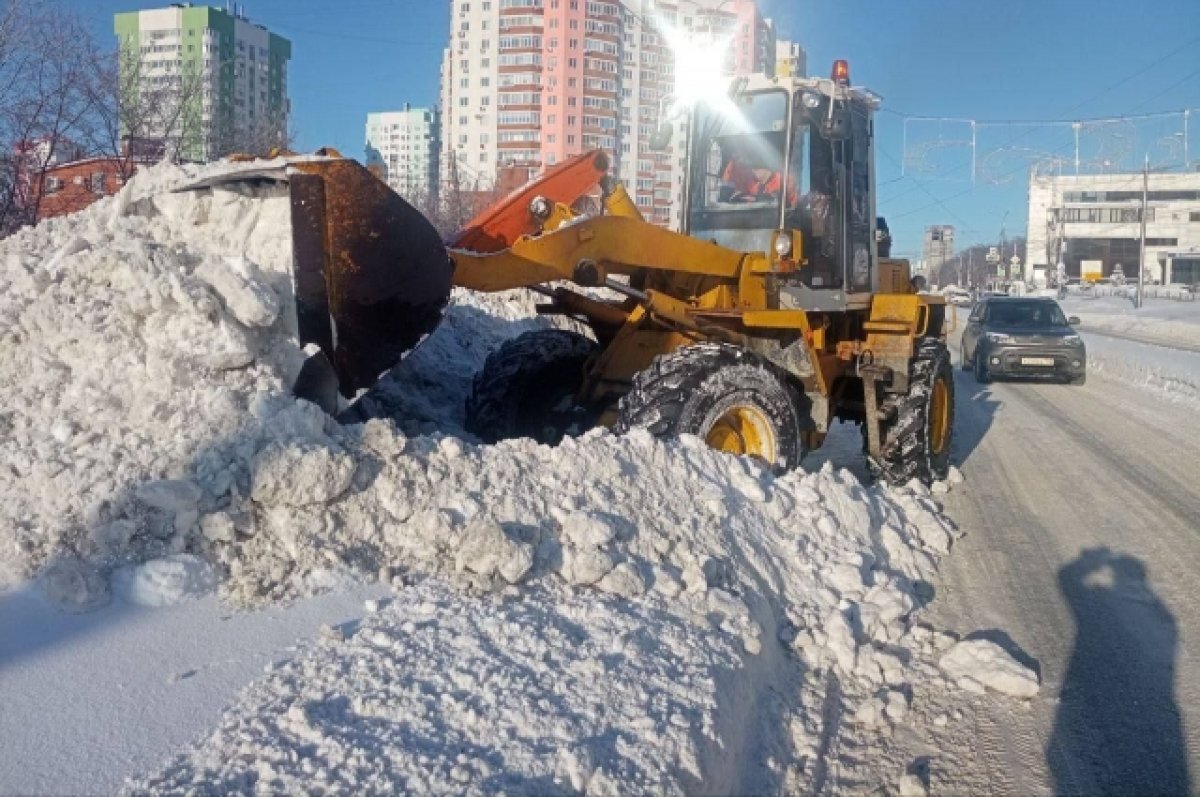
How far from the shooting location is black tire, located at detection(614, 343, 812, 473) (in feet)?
19.1

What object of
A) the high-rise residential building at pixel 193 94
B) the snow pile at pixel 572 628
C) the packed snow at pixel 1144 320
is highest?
the high-rise residential building at pixel 193 94

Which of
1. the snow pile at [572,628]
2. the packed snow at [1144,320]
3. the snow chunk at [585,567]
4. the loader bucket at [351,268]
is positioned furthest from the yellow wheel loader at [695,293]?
the packed snow at [1144,320]

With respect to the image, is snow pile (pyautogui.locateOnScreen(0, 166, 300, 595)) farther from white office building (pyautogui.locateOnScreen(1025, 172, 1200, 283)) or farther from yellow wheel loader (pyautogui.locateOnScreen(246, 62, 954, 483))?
white office building (pyautogui.locateOnScreen(1025, 172, 1200, 283))

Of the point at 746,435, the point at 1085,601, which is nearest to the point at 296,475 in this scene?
the point at 746,435

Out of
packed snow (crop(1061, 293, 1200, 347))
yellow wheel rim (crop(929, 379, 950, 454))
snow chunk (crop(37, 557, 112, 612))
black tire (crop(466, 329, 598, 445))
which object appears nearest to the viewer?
snow chunk (crop(37, 557, 112, 612))

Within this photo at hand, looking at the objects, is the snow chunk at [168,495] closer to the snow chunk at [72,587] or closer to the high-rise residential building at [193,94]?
the snow chunk at [72,587]

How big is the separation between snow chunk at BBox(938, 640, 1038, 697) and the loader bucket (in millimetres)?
3124

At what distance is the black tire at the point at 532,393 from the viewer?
292 inches

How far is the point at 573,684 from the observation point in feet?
11.4

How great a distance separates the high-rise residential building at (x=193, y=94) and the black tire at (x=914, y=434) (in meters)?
10.4

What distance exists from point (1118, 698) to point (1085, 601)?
133cm

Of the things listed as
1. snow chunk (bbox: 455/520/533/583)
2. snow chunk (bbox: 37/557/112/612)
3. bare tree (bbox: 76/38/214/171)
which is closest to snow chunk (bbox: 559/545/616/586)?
snow chunk (bbox: 455/520/533/583)

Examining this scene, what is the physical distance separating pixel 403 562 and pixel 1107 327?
36.7 meters

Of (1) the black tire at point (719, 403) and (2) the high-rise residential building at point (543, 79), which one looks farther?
(2) the high-rise residential building at point (543, 79)
